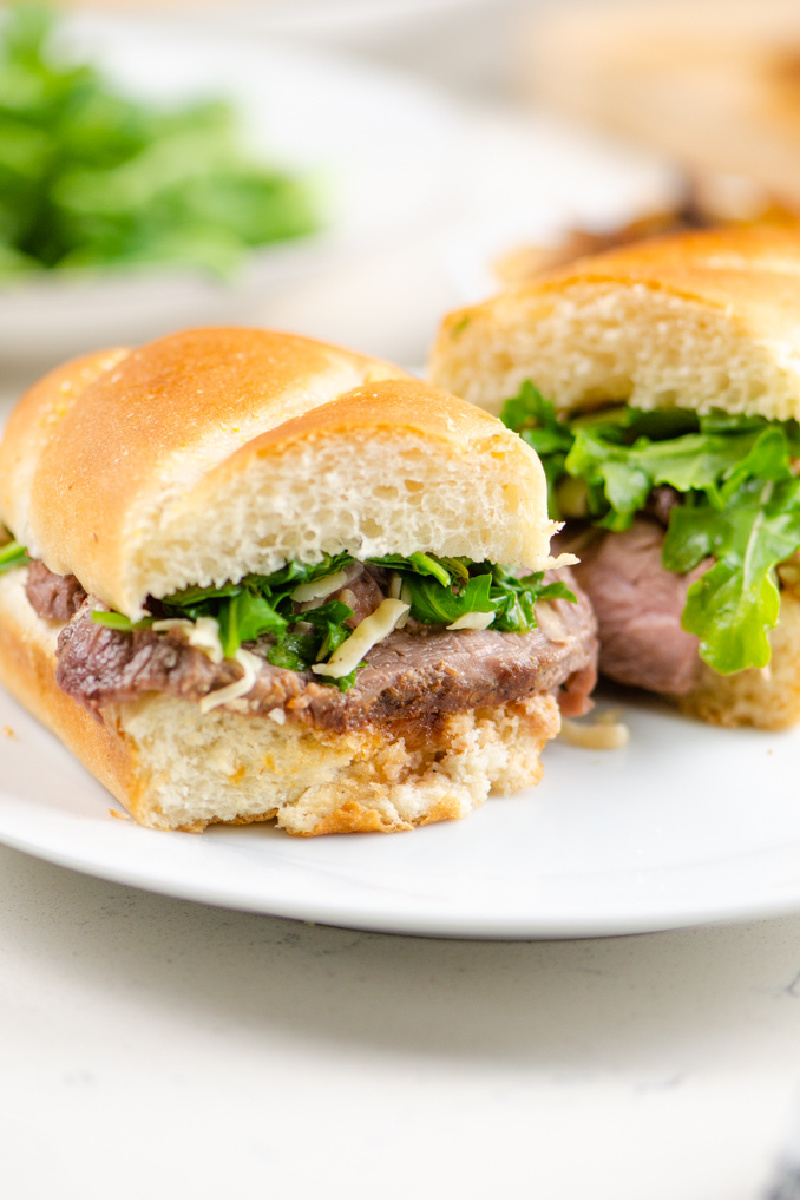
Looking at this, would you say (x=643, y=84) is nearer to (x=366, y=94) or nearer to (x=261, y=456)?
(x=366, y=94)

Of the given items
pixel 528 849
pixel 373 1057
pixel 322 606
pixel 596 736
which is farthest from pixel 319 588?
pixel 373 1057

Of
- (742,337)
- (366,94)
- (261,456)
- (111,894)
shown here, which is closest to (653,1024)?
(111,894)

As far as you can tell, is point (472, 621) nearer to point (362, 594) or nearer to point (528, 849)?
point (362, 594)

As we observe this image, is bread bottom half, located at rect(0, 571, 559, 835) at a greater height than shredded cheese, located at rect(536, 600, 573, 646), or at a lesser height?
lesser

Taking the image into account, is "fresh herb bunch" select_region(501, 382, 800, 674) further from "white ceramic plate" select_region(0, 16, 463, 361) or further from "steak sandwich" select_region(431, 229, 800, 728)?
"white ceramic plate" select_region(0, 16, 463, 361)

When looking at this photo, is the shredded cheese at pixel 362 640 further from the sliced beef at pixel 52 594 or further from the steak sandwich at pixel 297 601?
the sliced beef at pixel 52 594

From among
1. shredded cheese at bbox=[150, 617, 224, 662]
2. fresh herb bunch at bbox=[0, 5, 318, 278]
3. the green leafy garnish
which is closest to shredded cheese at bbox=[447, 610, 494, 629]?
shredded cheese at bbox=[150, 617, 224, 662]

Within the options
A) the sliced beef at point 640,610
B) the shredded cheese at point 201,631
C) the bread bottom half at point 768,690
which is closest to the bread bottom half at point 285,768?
the shredded cheese at point 201,631
